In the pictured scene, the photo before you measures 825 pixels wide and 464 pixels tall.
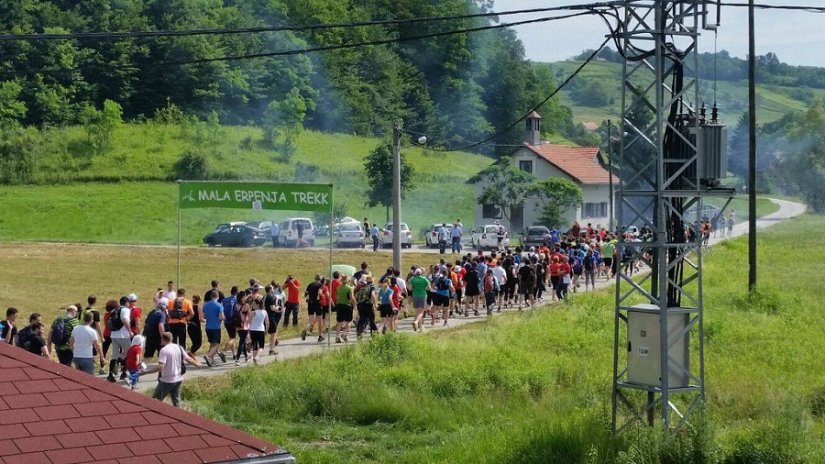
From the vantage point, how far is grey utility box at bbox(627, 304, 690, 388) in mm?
14820

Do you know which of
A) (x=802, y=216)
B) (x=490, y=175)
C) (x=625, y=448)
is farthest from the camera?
(x=802, y=216)

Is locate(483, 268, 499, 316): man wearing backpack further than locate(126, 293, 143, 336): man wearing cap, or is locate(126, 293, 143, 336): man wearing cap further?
locate(483, 268, 499, 316): man wearing backpack

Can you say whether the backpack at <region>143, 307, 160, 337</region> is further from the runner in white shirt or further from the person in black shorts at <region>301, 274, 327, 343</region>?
the person in black shorts at <region>301, 274, 327, 343</region>

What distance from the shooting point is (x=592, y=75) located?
194625mm

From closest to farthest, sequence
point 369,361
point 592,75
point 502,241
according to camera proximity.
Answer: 1. point 369,361
2. point 502,241
3. point 592,75

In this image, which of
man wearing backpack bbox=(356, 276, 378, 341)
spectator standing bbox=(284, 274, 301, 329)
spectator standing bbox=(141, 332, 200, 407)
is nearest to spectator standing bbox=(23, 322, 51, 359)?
spectator standing bbox=(141, 332, 200, 407)

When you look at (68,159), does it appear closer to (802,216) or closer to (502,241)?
(502,241)

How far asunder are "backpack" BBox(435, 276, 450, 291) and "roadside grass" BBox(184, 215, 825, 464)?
1.11 metres

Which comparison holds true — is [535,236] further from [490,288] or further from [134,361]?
[134,361]

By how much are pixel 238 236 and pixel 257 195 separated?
30877 millimetres

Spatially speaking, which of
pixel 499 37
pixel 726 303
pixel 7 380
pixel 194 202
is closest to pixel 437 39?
pixel 499 37

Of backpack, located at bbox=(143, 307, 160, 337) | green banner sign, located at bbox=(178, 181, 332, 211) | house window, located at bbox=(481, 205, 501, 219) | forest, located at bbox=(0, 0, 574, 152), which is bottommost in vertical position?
backpack, located at bbox=(143, 307, 160, 337)

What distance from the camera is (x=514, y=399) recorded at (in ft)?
62.2

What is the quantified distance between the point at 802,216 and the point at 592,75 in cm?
10422
